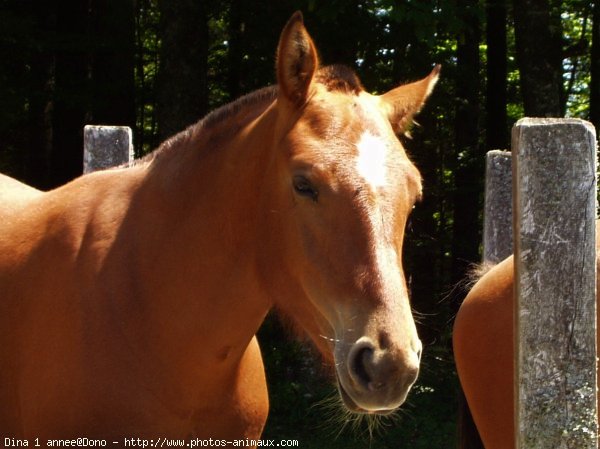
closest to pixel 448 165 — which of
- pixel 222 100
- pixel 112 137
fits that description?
pixel 222 100

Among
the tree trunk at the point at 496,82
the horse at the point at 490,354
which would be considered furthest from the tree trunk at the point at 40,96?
the horse at the point at 490,354

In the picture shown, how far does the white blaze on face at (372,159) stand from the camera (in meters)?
2.47

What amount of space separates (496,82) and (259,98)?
9.28 meters

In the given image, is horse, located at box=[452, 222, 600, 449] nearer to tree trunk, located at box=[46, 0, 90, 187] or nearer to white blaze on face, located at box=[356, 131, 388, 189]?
white blaze on face, located at box=[356, 131, 388, 189]

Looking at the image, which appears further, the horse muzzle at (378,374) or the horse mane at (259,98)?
the horse mane at (259,98)

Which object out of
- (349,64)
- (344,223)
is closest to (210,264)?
(344,223)

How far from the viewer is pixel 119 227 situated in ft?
10.0

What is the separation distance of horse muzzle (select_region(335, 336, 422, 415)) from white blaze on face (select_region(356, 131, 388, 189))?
1.56 feet

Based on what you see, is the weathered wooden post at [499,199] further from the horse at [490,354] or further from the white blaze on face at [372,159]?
the white blaze on face at [372,159]

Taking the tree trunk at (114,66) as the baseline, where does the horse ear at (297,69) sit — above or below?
below

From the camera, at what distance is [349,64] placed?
763 centimetres

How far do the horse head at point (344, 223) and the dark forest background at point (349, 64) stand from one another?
3.14m

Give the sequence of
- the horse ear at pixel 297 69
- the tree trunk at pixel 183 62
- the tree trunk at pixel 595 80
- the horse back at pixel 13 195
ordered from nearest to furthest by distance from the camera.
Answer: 1. the horse ear at pixel 297 69
2. the horse back at pixel 13 195
3. the tree trunk at pixel 183 62
4. the tree trunk at pixel 595 80

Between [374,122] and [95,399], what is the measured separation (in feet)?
4.24
